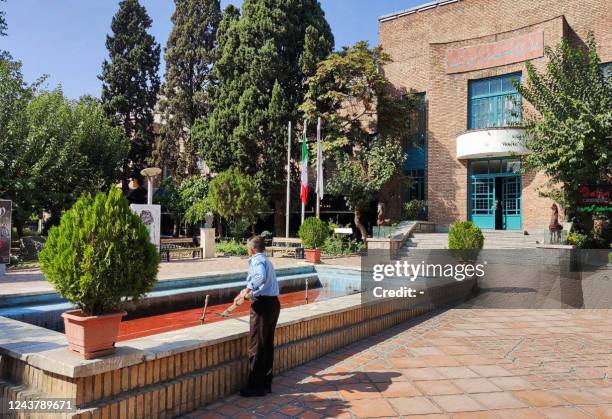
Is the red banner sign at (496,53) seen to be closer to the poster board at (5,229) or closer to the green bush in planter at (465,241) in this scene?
the green bush in planter at (465,241)

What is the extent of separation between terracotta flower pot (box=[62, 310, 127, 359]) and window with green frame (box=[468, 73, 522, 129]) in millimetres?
20472

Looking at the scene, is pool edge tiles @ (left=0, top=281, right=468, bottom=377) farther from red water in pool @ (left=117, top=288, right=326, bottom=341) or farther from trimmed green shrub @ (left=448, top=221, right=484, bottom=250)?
trimmed green shrub @ (left=448, top=221, right=484, bottom=250)

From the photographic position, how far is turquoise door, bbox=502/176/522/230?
68.7 feet

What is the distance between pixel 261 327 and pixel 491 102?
20473mm

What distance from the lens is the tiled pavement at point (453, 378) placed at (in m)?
4.00

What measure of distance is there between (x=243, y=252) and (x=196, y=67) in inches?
634

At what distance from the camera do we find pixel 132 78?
30.0 meters

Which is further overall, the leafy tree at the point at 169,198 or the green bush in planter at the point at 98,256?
Answer: the leafy tree at the point at 169,198

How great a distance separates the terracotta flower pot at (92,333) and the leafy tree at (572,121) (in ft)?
47.7

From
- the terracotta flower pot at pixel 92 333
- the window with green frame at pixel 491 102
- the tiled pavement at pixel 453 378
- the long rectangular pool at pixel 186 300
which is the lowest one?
the tiled pavement at pixel 453 378

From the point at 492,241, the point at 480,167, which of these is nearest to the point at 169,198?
the point at 480,167

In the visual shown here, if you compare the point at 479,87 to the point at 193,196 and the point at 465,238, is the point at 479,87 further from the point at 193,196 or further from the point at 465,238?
the point at 193,196

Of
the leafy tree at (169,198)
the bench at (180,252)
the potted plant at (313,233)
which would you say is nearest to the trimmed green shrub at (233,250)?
the bench at (180,252)

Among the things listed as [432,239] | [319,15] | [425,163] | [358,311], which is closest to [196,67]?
[319,15]
